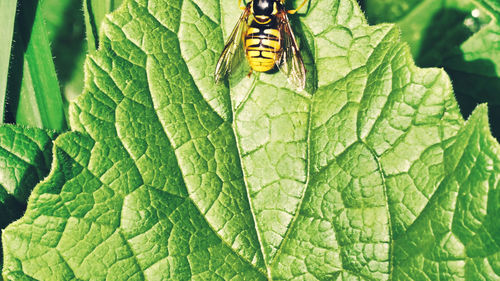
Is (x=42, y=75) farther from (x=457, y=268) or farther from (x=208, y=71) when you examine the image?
(x=457, y=268)

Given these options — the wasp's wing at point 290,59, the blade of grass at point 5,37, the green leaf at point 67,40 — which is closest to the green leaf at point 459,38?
the wasp's wing at point 290,59

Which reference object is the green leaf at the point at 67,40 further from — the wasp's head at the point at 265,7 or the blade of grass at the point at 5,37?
the wasp's head at the point at 265,7

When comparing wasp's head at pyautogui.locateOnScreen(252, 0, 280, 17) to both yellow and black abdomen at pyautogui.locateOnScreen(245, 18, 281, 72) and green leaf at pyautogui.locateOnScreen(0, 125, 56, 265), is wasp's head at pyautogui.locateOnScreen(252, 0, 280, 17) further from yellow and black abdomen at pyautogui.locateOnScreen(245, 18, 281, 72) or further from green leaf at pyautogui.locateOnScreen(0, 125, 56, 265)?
green leaf at pyautogui.locateOnScreen(0, 125, 56, 265)

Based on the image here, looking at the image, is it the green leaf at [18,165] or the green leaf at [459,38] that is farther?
the green leaf at [459,38]

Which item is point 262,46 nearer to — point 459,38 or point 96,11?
point 96,11

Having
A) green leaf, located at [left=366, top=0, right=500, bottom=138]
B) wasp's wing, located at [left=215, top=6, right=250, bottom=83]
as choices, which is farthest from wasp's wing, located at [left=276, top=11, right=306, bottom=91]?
green leaf, located at [left=366, top=0, right=500, bottom=138]

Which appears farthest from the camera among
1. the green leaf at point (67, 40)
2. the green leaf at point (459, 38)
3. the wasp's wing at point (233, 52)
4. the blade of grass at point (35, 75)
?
the green leaf at point (67, 40)
